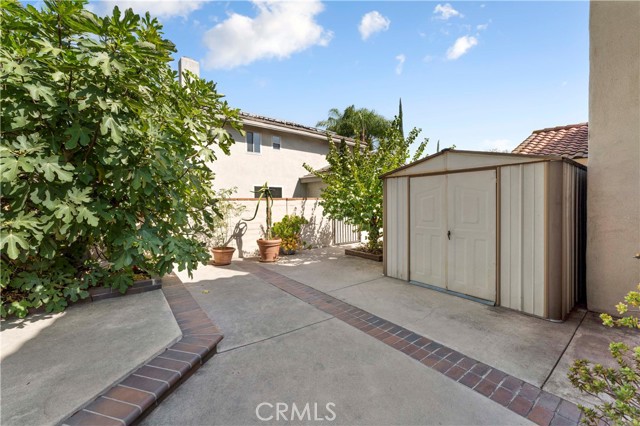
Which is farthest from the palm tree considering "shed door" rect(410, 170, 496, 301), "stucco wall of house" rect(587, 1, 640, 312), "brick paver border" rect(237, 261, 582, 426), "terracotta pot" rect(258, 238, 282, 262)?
"brick paver border" rect(237, 261, 582, 426)

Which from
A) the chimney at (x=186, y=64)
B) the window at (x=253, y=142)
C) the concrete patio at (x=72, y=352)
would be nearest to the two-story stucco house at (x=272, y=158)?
the window at (x=253, y=142)

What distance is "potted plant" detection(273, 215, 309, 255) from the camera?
8.62 meters

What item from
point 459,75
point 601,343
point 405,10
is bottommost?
point 601,343

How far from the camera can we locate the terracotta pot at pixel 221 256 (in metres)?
7.19

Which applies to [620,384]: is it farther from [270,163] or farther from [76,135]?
[270,163]

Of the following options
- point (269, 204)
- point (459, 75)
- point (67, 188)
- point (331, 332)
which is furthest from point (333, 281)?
point (459, 75)

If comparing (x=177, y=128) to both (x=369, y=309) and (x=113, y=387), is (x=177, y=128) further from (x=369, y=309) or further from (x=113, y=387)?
(x=369, y=309)

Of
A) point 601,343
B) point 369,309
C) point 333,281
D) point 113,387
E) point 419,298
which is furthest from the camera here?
point 333,281

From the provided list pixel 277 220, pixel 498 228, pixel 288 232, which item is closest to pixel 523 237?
pixel 498 228

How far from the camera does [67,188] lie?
10.6 ft

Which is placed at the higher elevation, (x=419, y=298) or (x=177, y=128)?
(x=177, y=128)

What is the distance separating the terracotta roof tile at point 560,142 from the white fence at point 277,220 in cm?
614

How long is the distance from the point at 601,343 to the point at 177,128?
245 inches

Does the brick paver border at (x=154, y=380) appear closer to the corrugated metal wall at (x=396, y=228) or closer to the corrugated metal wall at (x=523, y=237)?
the corrugated metal wall at (x=396, y=228)
